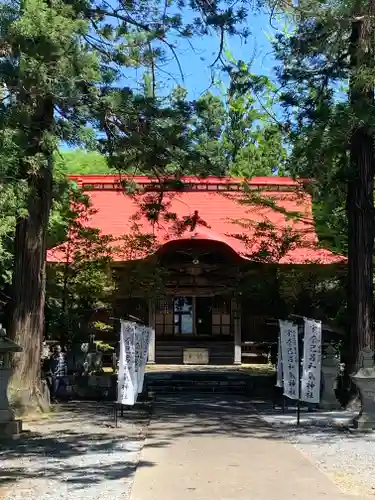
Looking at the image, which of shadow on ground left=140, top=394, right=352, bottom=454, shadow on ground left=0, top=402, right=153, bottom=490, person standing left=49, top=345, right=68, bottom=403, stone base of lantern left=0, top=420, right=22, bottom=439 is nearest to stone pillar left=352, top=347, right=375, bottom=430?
shadow on ground left=140, top=394, right=352, bottom=454

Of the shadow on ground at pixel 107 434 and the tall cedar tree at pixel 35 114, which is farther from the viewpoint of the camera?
the tall cedar tree at pixel 35 114

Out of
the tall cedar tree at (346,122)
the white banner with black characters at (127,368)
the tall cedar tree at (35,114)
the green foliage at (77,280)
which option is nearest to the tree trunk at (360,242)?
the tall cedar tree at (346,122)

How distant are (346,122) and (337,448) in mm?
5154

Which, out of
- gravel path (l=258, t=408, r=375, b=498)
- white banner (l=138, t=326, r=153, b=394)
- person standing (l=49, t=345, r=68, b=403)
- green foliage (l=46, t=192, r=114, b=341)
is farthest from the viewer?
green foliage (l=46, t=192, r=114, b=341)

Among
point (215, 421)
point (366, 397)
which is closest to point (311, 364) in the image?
point (366, 397)

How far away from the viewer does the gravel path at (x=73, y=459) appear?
5895mm

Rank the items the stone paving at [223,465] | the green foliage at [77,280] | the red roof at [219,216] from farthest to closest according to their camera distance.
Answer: the red roof at [219,216] → the green foliage at [77,280] → the stone paving at [223,465]

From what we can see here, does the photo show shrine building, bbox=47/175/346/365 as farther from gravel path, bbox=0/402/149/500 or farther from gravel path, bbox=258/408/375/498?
gravel path, bbox=0/402/149/500

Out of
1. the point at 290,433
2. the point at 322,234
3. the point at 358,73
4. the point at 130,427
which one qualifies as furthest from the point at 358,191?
the point at 130,427

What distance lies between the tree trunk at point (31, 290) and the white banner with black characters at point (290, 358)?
454 centimetres

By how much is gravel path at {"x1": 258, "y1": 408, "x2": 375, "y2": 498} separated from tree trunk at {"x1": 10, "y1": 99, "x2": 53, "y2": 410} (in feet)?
14.3

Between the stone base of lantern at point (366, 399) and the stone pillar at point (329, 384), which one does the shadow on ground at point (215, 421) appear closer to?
the stone base of lantern at point (366, 399)

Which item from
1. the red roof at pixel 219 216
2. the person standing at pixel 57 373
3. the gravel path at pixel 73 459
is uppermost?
the red roof at pixel 219 216

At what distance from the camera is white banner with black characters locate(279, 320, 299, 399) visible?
10835 millimetres
